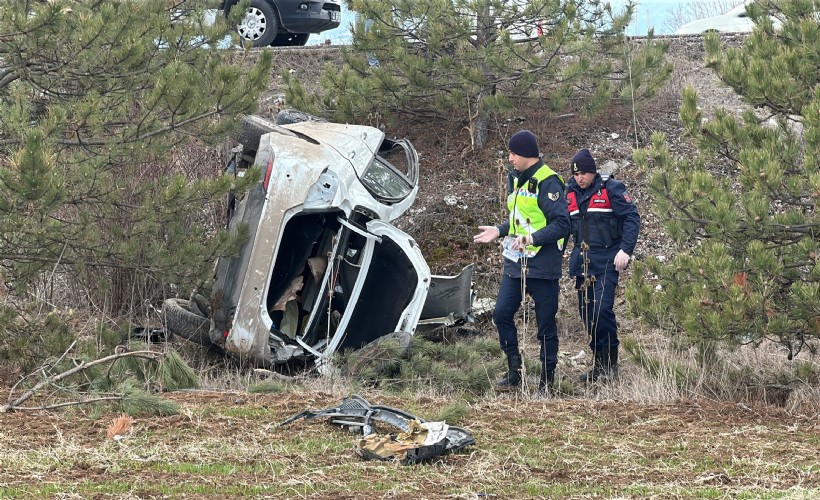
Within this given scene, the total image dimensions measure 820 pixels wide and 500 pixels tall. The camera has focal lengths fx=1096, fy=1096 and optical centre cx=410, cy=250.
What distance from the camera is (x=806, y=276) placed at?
6668mm

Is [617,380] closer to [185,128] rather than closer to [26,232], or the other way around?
[185,128]

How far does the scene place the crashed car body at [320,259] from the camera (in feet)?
26.3

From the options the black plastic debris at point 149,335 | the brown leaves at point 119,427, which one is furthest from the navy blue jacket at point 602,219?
the brown leaves at point 119,427

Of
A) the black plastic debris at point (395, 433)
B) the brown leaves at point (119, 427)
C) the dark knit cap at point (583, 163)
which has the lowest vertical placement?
the brown leaves at point (119, 427)

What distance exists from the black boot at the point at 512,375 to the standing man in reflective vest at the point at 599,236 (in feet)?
1.79

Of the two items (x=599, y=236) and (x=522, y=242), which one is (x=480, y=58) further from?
(x=522, y=242)

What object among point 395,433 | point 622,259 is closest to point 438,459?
point 395,433

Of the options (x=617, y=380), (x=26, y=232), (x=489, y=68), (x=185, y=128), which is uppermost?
(x=489, y=68)

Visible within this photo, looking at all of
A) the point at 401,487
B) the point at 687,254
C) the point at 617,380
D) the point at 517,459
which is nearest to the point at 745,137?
the point at 687,254

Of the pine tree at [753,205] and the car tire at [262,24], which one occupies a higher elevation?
the car tire at [262,24]

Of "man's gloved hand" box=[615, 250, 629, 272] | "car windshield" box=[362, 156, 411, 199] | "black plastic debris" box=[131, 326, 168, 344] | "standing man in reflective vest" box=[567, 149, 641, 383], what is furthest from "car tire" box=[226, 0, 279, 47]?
"man's gloved hand" box=[615, 250, 629, 272]

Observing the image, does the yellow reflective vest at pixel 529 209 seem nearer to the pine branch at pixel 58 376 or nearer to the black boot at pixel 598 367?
the black boot at pixel 598 367

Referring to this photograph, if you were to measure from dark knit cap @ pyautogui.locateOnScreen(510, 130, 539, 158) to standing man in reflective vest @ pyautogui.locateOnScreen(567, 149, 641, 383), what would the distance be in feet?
1.47

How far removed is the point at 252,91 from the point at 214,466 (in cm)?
400
